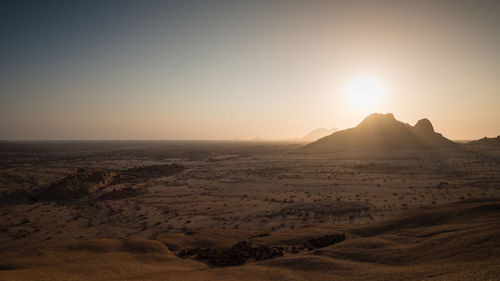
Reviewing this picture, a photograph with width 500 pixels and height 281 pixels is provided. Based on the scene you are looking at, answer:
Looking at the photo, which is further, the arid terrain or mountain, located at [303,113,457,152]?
mountain, located at [303,113,457,152]

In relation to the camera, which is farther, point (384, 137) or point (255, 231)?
point (384, 137)

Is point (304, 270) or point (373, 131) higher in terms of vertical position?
point (373, 131)

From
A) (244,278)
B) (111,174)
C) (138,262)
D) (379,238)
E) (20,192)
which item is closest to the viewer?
(244,278)

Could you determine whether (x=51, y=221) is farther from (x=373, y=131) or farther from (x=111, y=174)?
(x=373, y=131)

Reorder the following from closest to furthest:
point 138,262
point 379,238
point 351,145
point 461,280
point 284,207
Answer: point 461,280 → point 138,262 → point 379,238 → point 284,207 → point 351,145

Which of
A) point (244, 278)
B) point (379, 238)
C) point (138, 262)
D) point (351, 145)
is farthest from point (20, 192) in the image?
point (351, 145)
